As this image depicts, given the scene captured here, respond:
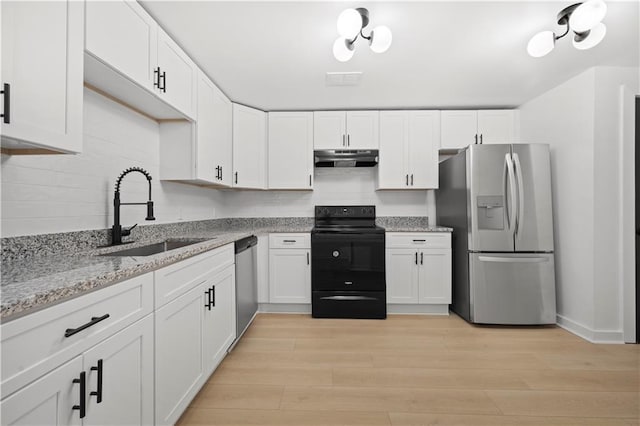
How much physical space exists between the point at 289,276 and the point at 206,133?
1.68m

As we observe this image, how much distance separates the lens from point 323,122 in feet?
11.4

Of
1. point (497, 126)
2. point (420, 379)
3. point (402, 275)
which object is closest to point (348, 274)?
point (402, 275)

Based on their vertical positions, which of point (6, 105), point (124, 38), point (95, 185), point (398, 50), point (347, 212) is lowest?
point (347, 212)

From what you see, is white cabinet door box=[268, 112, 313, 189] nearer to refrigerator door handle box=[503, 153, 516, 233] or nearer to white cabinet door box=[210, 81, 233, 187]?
white cabinet door box=[210, 81, 233, 187]

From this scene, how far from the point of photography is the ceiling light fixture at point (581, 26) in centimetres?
161

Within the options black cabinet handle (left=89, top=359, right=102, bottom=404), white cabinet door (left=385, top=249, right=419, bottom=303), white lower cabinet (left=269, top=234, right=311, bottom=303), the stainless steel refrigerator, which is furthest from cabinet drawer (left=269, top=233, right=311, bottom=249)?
black cabinet handle (left=89, top=359, right=102, bottom=404)

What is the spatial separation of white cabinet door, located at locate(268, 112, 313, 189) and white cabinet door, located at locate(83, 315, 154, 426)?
245cm

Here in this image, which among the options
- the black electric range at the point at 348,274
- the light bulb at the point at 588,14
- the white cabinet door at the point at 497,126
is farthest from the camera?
the white cabinet door at the point at 497,126

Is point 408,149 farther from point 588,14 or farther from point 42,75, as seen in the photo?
point 42,75

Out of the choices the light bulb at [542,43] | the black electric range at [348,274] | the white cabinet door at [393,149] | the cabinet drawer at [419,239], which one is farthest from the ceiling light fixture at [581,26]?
the black electric range at [348,274]

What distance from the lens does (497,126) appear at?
3410mm

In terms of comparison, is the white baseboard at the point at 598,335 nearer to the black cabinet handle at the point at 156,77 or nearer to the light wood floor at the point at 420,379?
the light wood floor at the point at 420,379

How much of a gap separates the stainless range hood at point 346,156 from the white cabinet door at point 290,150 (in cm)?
12

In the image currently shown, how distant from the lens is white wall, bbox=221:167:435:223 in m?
3.76
